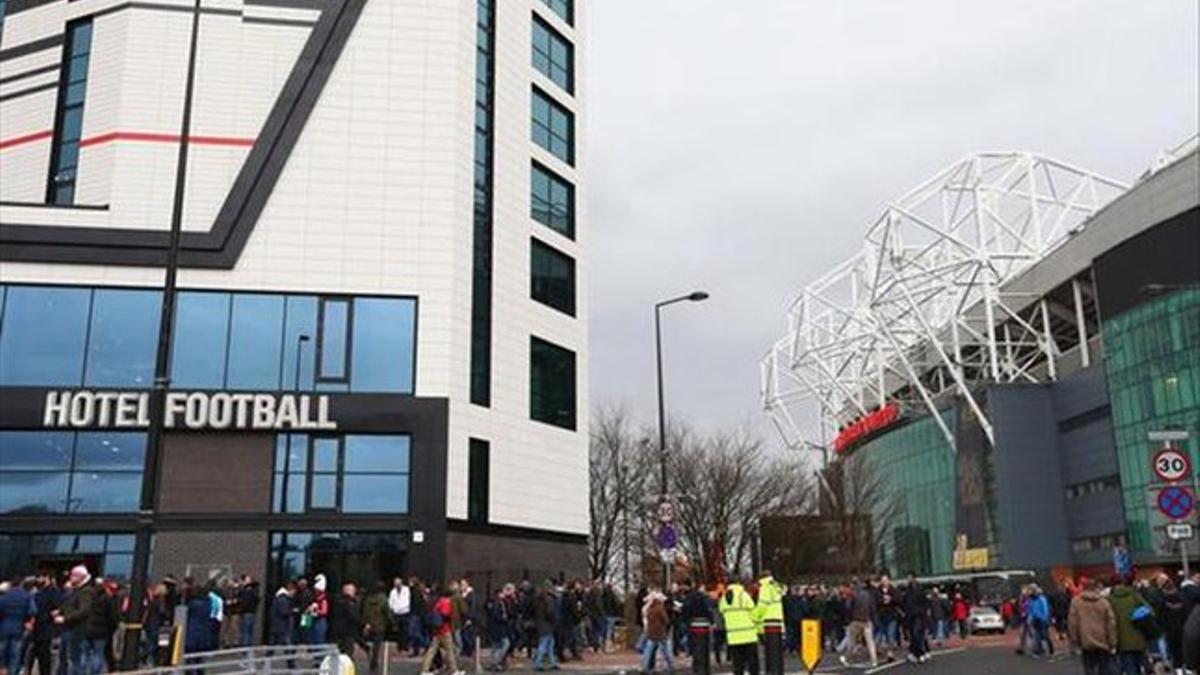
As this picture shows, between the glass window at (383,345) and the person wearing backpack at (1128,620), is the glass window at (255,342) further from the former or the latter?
the person wearing backpack at (1128,620)

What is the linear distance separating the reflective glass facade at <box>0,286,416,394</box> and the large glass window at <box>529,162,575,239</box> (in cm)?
923

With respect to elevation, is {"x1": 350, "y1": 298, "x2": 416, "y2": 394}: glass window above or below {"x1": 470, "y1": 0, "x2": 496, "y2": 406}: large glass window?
below

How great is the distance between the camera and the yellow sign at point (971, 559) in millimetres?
72000

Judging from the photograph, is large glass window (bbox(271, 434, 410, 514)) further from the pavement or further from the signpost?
the signpost

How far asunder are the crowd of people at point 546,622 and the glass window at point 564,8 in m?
24.5

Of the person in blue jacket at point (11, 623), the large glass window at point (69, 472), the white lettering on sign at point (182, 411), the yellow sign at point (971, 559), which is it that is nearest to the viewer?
the person in blue jacket at point (11, 623)

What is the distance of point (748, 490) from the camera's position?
61.3 metres

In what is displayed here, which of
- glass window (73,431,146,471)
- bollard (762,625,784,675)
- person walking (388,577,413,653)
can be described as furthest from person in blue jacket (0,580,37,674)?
glass window (73,431,146,471)

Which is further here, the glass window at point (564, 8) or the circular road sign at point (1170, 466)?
the glass window at point (564, 8)

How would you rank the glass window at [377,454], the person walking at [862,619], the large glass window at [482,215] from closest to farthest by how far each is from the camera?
the person walking at [862,619]
the glass window at [377,454]
the large glass window at [482,215]

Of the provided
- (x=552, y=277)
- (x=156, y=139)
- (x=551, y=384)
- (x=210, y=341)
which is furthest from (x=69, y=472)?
(x=552, y=277)

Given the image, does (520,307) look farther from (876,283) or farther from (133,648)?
(876,283)

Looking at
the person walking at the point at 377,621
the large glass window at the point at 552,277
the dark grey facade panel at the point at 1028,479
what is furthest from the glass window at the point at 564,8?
the dark grey facade panel at the point at 1028,479

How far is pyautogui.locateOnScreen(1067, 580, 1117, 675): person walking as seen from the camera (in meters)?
14.1
